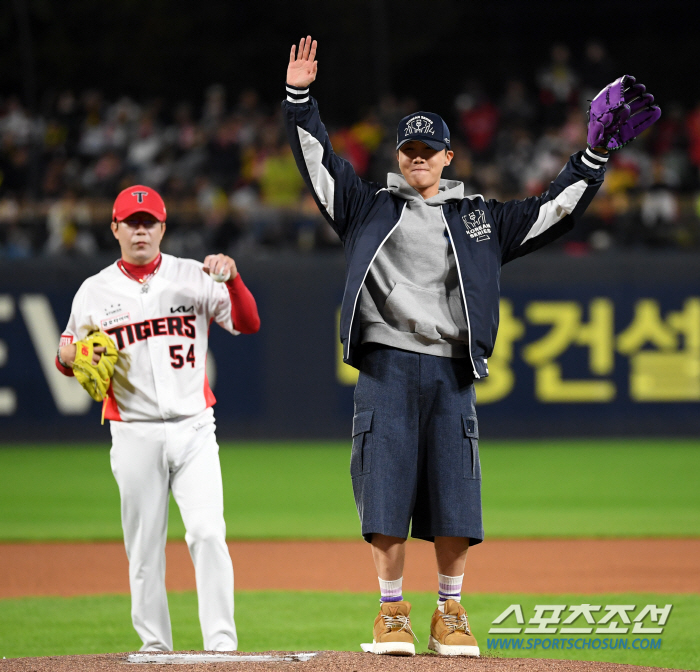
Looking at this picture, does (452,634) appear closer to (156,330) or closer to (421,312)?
(421,312)

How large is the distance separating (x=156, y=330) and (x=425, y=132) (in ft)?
4.79

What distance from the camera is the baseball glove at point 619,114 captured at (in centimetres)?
439

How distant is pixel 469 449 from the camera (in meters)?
4.25

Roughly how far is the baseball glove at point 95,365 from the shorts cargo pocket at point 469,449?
155 centimetres

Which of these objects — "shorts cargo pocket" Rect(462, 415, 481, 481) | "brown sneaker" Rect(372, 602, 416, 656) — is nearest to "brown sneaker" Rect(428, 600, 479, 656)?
"brown sneaker" Rect(372, 602, 416, 656)

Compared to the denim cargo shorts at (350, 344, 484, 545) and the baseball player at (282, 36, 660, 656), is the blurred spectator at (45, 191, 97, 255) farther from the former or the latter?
the denim cargo shorts at (350, 344, 484, 545)

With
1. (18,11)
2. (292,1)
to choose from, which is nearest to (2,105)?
(18,11)

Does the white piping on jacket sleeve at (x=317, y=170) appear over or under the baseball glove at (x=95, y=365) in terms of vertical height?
over

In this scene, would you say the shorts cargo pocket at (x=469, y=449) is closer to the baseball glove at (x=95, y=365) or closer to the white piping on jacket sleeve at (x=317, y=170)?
the white piping on jacket sleeve at (x=317, y=170)

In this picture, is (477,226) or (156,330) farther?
(156,330)

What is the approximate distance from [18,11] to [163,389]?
43.3 feet

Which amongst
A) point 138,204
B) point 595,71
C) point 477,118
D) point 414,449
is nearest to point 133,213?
point 138,204

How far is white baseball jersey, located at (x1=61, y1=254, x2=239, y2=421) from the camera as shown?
470 centimetres

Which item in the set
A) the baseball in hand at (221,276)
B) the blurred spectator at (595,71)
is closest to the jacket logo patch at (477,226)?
the baseball in hand at (221,276)
